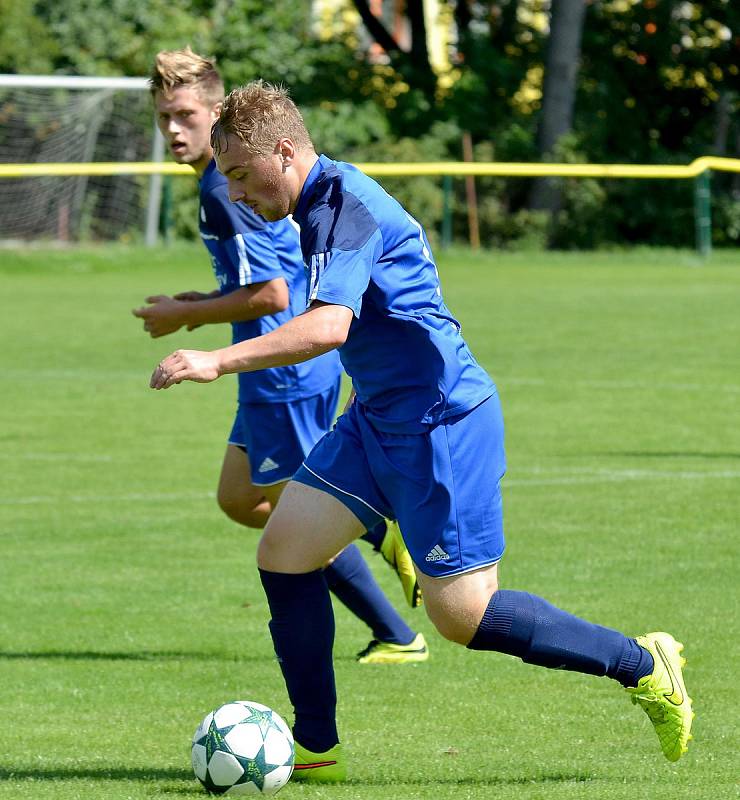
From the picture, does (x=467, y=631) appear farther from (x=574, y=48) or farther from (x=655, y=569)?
(x=574, y=48)

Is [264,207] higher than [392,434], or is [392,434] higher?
[264,207]

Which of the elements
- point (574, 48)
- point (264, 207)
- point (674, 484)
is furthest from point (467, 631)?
point (574, 48)

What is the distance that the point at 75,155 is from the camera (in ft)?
89.6

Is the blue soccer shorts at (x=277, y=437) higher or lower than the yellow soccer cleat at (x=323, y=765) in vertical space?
higher

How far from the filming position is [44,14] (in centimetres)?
3209

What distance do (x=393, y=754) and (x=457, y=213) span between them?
25.3 m

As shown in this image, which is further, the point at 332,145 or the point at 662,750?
the point at 332,145

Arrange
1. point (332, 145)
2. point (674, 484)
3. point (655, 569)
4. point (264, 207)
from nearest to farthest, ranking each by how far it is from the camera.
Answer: point (264, 207) < point (655, 569) < point (674, 484) < point (332, 145)

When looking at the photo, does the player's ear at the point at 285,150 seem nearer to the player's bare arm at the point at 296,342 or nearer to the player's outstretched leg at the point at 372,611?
the player's bare arm at the point at 296,342

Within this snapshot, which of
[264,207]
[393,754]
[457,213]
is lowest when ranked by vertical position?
[457,213]

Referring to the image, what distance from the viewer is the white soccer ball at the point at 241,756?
14.9ft

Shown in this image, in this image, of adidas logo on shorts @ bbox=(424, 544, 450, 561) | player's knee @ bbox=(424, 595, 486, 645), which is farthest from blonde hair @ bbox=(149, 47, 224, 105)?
player's knee @ bbox=(424, 595, 486, 645)

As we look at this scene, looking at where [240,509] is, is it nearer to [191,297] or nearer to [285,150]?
[191,297]

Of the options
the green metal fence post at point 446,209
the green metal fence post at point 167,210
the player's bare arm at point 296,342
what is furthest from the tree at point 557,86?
the player's bare arm at point 296,342
